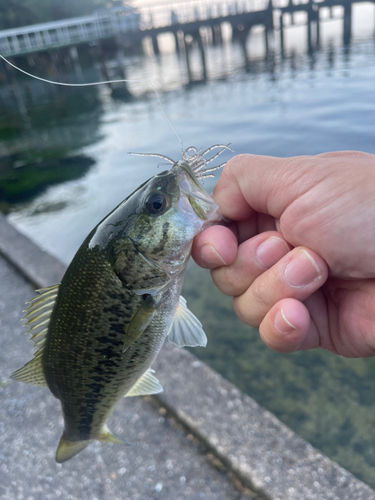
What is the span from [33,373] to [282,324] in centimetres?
127

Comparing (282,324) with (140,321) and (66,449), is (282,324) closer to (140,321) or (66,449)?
(140,321)

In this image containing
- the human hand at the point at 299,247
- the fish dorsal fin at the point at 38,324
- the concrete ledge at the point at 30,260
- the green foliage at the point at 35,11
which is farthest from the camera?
the green foliage at the point at 35,11

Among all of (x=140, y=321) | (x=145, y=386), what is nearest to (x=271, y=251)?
(x=140, y=321)

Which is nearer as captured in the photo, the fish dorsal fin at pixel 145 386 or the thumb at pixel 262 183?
the thumb at pixel 262 183

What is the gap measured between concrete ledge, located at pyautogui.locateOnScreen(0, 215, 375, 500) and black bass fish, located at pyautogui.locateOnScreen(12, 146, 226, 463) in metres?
1.29

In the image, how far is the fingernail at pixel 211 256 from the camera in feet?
6.23

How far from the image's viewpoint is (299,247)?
1.80m

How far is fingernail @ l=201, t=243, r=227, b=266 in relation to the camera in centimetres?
190

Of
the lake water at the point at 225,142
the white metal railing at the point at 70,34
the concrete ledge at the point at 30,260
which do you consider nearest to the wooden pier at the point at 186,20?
the white metal railing at the point at 70,34

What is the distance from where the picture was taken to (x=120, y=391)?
2041 millimetres

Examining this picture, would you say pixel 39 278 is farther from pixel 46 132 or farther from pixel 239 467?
pixel 46 132

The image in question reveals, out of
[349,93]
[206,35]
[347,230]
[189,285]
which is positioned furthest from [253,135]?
[206,35]

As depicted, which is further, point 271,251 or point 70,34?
point 70,34

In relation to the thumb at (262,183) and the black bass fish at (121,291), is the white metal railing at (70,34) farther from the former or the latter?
the black bass fish at (121,291)
